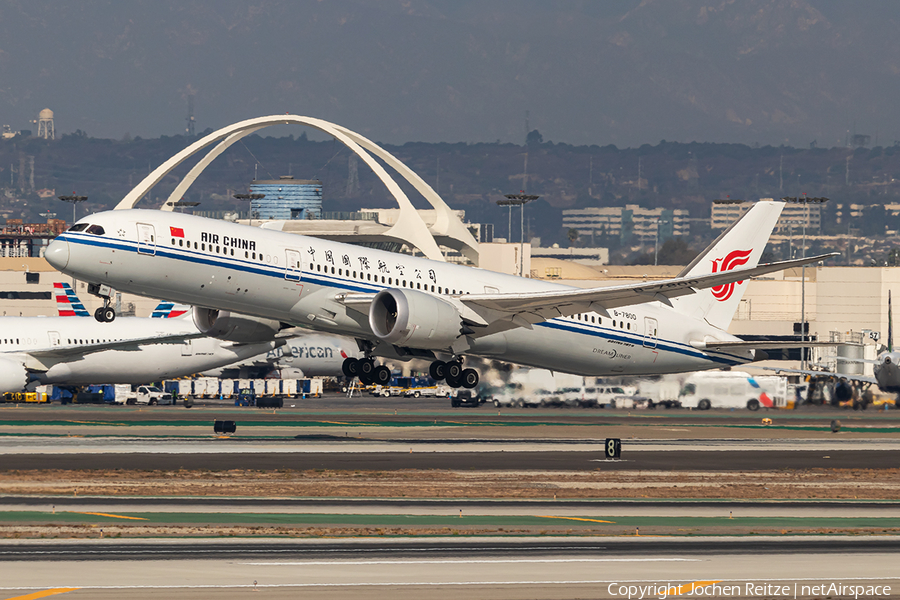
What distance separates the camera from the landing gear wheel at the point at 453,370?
57.2m

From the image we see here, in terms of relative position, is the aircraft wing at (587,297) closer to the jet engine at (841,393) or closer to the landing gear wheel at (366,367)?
the landing gear wheel at (366,367)

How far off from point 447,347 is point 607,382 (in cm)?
3648

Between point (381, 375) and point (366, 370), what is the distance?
51.6 inches

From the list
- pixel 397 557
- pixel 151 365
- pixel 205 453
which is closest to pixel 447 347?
pixel 205 453

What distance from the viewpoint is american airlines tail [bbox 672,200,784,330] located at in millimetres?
65312

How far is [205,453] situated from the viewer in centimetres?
5269

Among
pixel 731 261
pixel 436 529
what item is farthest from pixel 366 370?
pixel 436 529

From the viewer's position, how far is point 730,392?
292 feet

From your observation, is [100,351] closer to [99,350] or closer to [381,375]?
[99,350]

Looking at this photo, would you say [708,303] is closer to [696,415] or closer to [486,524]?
[696,415]

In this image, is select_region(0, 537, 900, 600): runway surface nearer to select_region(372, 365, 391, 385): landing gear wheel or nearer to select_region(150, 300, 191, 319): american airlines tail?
select_region(372, 365, 391, 385): landing gear wheel

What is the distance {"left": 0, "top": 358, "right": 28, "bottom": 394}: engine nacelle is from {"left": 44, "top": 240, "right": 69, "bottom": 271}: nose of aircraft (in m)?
42.7

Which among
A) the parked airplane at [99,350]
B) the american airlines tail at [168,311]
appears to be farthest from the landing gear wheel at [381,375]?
the american airlines tail at [168,311]

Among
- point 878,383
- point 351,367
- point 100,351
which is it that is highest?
point 100,351
